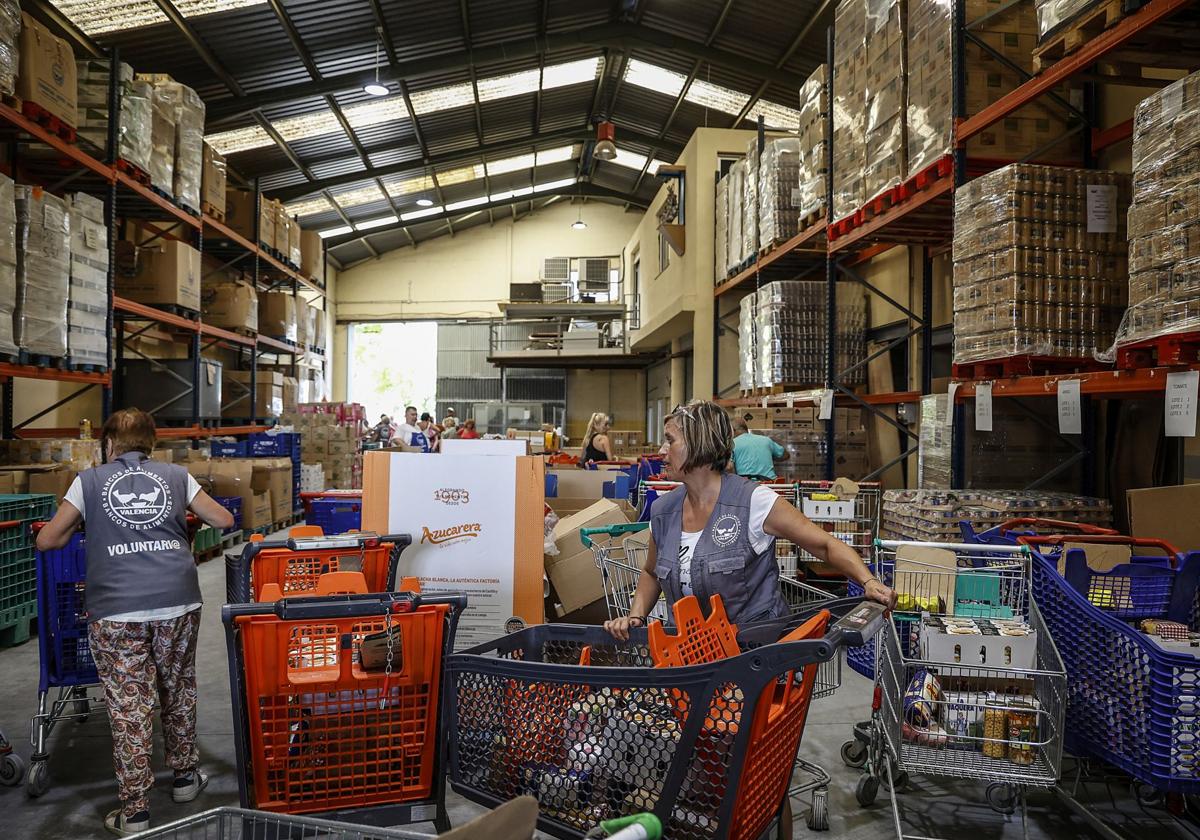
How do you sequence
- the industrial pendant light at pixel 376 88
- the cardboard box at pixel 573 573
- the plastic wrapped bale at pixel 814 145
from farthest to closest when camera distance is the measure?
the industrial pendant light at pixel 376 88
the plastic wrapped bale at pixel 814 145
the cardboard box at pixel 573 573

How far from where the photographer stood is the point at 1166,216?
4.11 meters

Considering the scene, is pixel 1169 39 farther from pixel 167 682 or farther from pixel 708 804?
pixel 167 682

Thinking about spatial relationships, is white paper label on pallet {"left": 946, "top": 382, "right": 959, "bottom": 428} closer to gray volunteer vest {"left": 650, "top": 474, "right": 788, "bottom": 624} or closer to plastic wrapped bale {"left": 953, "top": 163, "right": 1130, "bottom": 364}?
plastic wrapped bale {"left": 953, "top": 163, "right": 1130, "bottom": 364}

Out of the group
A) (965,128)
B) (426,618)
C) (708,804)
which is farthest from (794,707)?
(965,128)

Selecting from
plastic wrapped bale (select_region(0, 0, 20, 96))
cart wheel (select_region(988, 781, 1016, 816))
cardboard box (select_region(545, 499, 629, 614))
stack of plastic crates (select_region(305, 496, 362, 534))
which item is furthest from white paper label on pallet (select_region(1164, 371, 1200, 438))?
plastic wrapped bale (select_region(0, 0, 20, 96))

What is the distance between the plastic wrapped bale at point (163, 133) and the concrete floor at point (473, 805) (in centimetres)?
766

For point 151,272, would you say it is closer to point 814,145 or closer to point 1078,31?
point 814,145

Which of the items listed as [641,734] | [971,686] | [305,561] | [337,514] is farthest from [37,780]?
[337,514]

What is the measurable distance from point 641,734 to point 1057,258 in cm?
486

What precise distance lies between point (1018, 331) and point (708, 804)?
14.8 ft

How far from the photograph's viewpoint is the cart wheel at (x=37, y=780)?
3562 millimetres

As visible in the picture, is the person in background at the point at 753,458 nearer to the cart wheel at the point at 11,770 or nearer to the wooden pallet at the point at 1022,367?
the wooden pallet at the point at 1022,367

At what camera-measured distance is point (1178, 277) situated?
4055 mm

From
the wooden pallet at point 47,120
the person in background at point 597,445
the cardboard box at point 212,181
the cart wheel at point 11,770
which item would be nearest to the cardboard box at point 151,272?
the cardboard box at point 212,181
